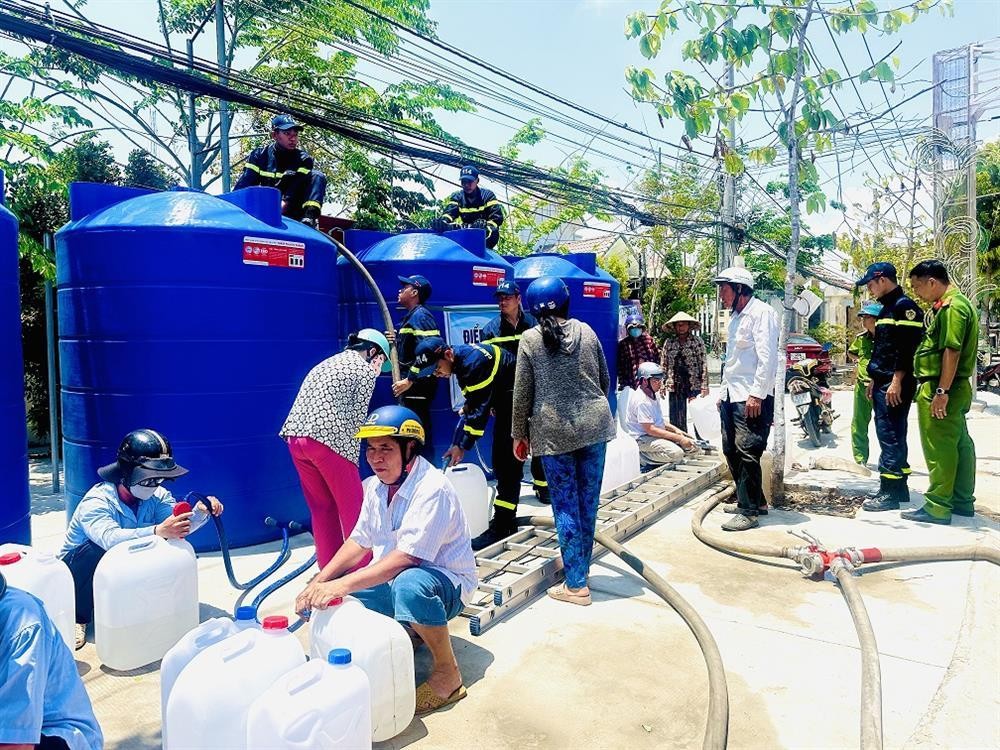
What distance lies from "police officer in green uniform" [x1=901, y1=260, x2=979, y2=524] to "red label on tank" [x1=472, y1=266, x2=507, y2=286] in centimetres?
353

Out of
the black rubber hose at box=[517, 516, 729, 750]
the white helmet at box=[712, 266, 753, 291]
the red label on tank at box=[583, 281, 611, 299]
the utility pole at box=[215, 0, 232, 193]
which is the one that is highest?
the utility pole at box=[215, 0, 232, 193]

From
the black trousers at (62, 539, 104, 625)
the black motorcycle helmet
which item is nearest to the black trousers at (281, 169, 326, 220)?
the black motorcycle helmet

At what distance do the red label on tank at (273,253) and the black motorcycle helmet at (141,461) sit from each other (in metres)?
1.83

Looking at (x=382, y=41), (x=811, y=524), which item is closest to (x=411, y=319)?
(x=811, y=524)

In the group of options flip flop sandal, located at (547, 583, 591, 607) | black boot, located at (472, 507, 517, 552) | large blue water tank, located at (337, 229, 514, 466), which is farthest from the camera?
large blue water tank, located at (337, 229, 514, 466)

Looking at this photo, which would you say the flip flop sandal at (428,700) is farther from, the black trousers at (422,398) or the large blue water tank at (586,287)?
the large blue water tank at (586,287)

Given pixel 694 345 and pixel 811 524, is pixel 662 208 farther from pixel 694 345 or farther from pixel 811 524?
pixel 811 524

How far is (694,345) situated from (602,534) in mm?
4379

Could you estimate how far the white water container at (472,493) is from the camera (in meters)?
4.90

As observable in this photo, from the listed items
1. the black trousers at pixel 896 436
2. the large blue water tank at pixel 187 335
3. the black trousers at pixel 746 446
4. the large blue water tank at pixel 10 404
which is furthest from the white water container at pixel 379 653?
the black trousers at pixel 896 436

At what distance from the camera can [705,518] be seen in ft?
18.6

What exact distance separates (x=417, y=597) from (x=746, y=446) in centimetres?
340

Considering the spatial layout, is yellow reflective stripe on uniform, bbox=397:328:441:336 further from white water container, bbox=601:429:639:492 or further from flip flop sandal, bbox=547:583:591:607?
flip flop sandal, bbox=547:583:591:607

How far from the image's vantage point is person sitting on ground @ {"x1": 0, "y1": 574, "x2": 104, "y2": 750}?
149cm
